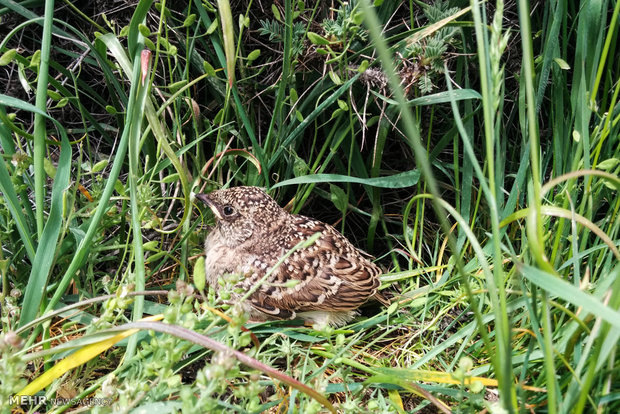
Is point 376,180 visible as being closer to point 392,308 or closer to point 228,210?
point 392,308

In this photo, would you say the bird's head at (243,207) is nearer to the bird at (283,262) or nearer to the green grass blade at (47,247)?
the bird at (283,262)

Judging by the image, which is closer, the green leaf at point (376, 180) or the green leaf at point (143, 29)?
the green leaf at point (143, 29)

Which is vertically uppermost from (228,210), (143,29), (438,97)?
(143,29)

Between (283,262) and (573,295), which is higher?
(573,295)

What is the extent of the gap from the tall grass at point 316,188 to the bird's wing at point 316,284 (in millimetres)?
148

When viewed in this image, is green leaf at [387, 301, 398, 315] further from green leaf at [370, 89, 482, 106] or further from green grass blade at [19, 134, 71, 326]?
green grass blade at [19, 134, 71, 326]

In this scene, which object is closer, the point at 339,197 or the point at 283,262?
the point at 283,262

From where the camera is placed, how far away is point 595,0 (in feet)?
8.89

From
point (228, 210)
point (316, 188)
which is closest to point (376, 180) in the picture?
point (316, 188)

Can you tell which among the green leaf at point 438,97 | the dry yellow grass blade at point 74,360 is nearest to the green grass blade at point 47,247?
the dry yellow grass blade at point 74,360

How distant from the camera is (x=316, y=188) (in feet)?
11.3

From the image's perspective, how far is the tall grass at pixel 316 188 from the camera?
2248 millimetres

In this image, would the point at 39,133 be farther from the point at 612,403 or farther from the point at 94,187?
the point at 612,403

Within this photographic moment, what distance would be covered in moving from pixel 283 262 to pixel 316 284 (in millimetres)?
203
